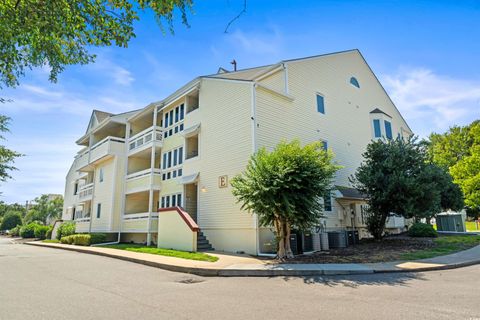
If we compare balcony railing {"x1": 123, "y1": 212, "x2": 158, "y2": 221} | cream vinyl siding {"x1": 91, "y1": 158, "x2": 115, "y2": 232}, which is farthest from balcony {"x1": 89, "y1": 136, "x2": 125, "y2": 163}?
balcony railing {"x1": 123, "y1": 212, "x2": 158, "y2": 221}

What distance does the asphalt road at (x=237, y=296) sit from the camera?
550 cm

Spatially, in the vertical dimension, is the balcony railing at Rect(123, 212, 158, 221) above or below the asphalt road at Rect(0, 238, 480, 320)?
above

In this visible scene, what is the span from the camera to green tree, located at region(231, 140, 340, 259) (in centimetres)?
1164

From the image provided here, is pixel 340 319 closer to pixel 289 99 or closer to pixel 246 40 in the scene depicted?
pixel 246 40

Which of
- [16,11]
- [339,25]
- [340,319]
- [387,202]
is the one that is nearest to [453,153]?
[387,202]

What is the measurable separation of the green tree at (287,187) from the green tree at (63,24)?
6.95 m

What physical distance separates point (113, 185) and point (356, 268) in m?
19.7

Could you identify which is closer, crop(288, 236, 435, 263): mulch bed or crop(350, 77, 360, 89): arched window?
crop(288, 236, 435, 263): mulch bed

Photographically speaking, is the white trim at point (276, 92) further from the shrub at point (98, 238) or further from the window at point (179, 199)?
the shrub at point (98, 238)

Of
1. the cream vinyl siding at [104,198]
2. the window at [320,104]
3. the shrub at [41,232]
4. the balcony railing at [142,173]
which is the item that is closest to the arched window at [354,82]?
the window at [320,104]

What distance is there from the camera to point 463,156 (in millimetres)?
40688

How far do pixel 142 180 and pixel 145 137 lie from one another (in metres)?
3.44

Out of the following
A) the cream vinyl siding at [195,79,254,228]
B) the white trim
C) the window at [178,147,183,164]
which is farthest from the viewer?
the window at [178,147,183,164]

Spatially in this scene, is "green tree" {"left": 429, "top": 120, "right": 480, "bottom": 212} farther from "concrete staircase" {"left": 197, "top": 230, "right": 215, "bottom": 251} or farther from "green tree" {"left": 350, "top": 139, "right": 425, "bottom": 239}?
"concrete staircase" {"left": 197, "top": 230, "right": 215, "bottom": 251}
